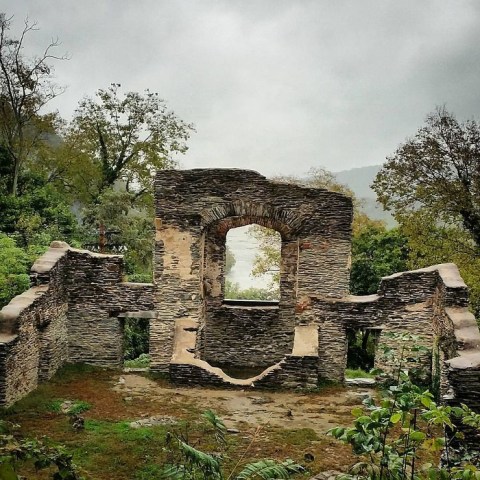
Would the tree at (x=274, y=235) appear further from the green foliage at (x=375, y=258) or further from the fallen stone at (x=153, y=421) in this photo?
the fallen stone at (x=153, y=421)

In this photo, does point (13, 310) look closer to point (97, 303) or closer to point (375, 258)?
point (97, 303)

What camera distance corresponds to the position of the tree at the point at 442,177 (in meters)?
18.1

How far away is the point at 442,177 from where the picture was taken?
60.3 ft

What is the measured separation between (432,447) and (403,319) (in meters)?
8.52

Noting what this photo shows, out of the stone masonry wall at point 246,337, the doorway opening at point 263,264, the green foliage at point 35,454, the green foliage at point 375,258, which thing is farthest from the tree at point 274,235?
the green foliage at point 35,454

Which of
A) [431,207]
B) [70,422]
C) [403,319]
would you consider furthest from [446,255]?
[70,422]

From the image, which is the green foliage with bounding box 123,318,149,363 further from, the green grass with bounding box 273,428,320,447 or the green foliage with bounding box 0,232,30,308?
the green grass with bounding box 273,428,320,447

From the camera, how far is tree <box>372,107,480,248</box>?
1806cm

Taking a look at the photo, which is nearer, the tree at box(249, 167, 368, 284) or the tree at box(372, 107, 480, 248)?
the tree at box(372, 107, 480, 248)

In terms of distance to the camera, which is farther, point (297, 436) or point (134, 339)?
point (134, 339)

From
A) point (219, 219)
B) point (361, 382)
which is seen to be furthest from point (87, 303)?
point (361, 382)

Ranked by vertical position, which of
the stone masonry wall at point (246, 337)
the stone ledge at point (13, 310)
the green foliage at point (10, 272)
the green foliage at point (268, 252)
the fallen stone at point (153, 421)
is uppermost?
the green foliage at point (268, 252)

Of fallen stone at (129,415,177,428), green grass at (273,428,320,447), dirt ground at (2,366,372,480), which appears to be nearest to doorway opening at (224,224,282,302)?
dirt ground at (2,366,372,480)

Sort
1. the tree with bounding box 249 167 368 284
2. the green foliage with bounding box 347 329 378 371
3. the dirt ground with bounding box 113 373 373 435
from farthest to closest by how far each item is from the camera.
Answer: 1. the tree with bounding box 249 167 368 284
2. the green foliage with bounding box 347 329 378 371
3. the dirt ground with bounding box 113 373 373 435
